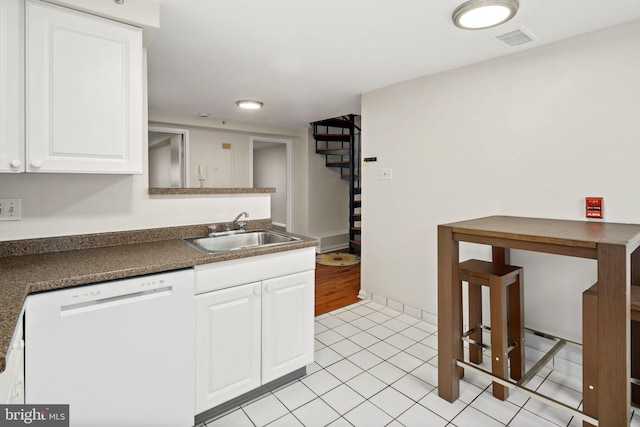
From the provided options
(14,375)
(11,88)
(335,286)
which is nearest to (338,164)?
(335,286)

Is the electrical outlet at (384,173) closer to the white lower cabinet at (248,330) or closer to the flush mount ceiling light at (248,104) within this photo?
the white lower cabinet at (248,330)

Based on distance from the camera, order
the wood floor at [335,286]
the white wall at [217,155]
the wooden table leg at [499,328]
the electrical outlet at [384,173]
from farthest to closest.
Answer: the white wall at [217,155] < the wood floor at [335,286] < the electrical outlet at [384,173] < the wooden table leg at [499,328]

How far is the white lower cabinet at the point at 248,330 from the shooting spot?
164 cm

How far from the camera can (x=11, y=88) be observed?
141 cm

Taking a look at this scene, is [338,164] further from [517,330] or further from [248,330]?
[248,330]

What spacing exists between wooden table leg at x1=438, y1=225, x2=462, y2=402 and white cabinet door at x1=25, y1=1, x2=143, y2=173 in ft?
5.60

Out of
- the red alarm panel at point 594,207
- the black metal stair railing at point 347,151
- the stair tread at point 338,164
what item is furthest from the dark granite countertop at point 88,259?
the stair tread at point 338,164

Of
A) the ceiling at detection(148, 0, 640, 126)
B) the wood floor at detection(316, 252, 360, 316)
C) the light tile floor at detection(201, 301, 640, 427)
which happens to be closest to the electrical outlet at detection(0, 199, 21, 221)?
the ceiling at detection(148, 0, 640, 126)

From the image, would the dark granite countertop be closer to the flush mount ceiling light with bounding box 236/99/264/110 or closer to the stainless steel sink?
the stainless steel sink

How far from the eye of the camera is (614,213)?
1.98 m

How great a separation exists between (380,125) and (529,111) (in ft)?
4.23

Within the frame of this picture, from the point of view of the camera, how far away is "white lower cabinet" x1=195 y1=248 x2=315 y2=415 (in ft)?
5.40

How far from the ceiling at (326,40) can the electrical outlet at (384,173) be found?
788 mm

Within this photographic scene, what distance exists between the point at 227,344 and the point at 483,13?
2.20 m
